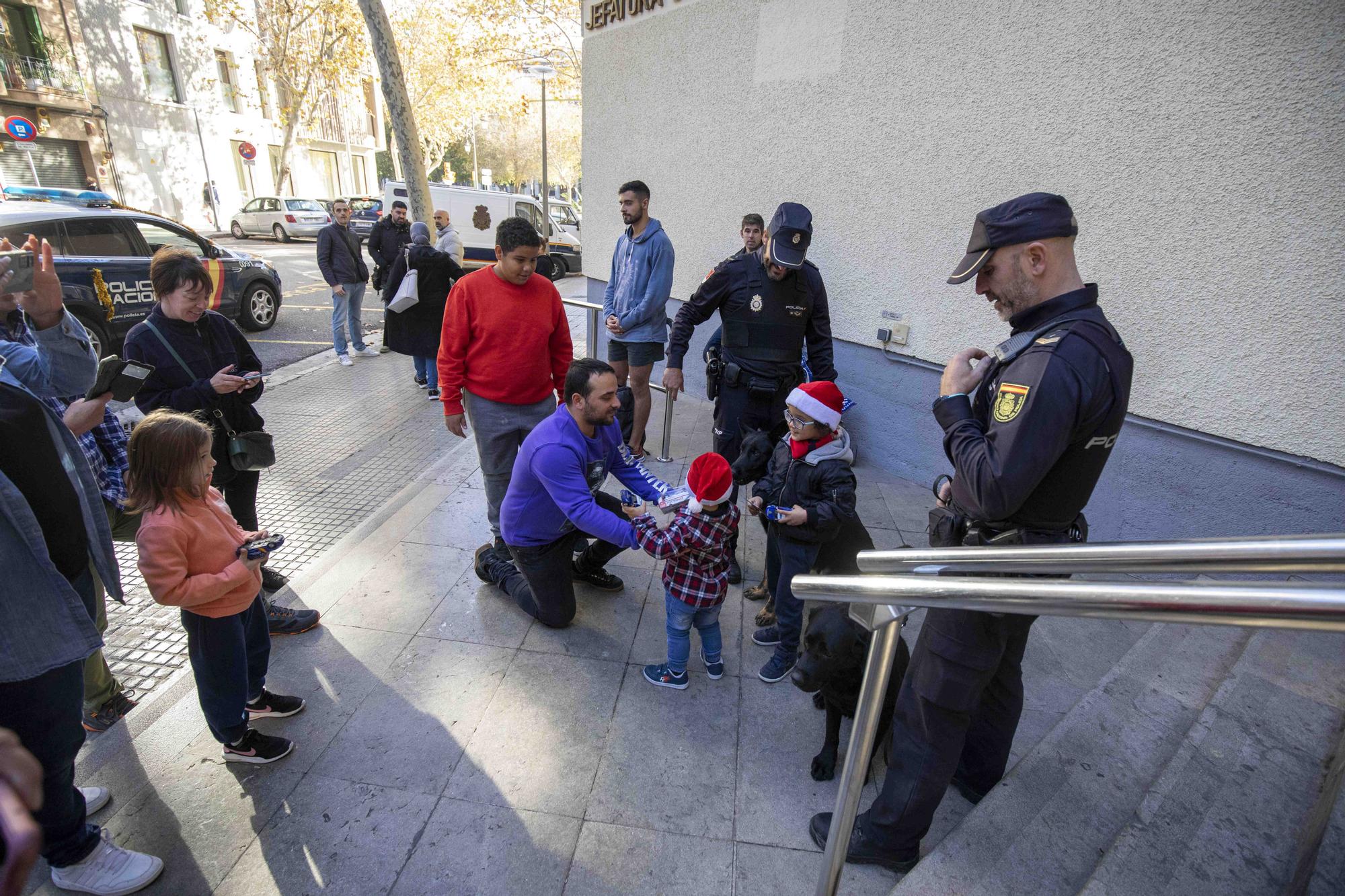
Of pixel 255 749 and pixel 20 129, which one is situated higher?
pixel 20 129

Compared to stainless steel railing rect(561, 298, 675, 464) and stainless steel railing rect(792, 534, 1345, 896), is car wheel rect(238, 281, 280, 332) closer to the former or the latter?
stainless steel railing rect(561, 298, 675, 464)

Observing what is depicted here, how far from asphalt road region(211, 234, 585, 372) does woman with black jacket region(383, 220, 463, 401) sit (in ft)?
7.39

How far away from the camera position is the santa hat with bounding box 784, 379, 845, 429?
277 centimetres

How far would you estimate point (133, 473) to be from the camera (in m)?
2.12

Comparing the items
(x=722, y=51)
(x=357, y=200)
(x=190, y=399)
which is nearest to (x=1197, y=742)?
(x=190, y=399)

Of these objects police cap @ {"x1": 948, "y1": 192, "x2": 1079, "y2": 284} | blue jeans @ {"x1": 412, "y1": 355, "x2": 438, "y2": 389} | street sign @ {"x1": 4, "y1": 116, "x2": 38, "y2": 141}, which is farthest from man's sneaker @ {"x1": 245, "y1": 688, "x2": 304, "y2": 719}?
street sign @ {"x1": 4, "y1": 116, "x2": 38, "y2": 141}

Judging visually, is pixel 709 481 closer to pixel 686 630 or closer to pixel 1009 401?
pixel 686 630

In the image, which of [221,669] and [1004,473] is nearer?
[1004,473]

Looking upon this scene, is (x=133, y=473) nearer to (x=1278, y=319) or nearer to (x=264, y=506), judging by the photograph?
(x=264, y=506)

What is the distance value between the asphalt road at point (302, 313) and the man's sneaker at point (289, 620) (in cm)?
564

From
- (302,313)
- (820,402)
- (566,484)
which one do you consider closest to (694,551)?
(566,484)

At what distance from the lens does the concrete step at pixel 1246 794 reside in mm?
1771

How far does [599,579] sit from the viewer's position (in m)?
3.63

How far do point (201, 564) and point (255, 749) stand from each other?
76 cm
